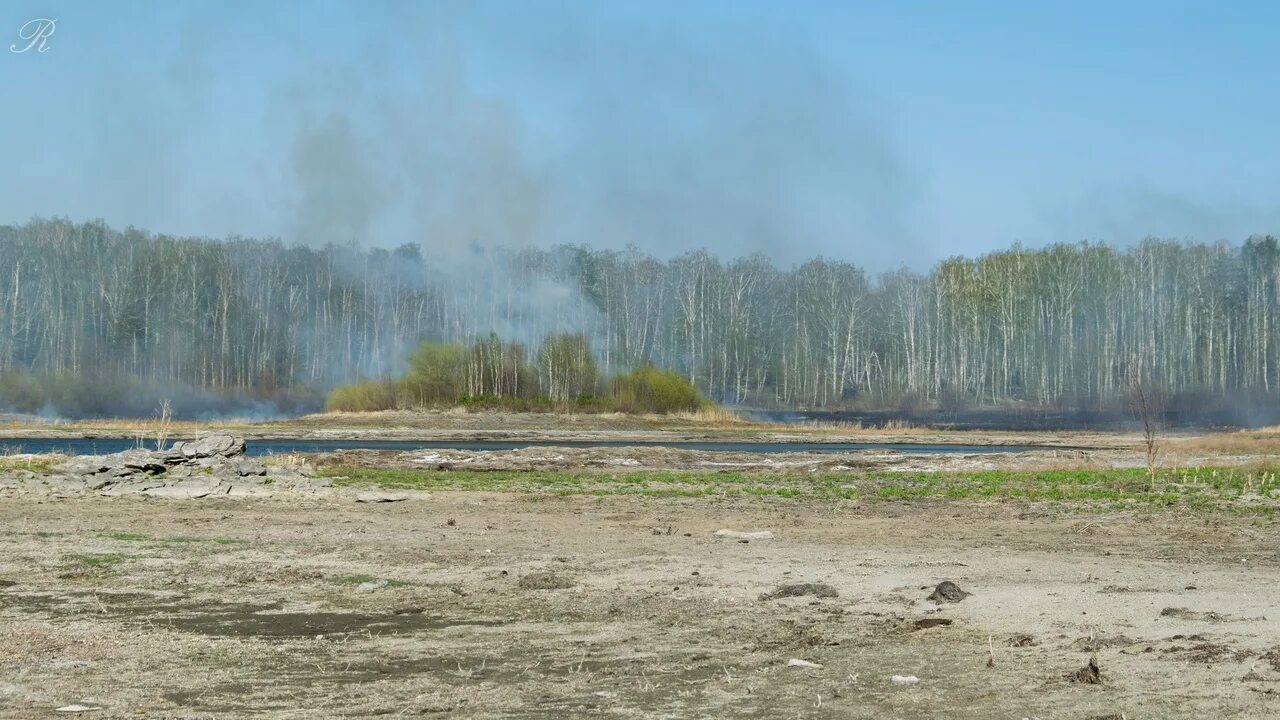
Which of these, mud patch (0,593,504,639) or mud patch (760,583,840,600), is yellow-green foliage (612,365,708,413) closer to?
mud patch (760,583,840,600)

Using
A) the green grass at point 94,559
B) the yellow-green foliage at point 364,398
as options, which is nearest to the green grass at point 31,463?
the green grass at point 94,559

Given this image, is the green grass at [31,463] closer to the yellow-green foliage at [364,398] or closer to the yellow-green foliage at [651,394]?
the yellow-green foliage at [364,398]

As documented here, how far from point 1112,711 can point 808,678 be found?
225cm

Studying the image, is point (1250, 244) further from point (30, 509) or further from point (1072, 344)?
point (30, 509)

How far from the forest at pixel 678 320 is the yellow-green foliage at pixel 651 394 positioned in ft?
30.8

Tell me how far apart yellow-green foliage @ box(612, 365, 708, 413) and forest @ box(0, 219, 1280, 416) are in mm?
9385

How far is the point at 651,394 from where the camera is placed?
85.4m

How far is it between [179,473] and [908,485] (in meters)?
16.9

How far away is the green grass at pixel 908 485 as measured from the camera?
25.4 meters

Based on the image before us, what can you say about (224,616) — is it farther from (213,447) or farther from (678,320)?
(678,320)

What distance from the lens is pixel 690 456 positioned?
48062mm

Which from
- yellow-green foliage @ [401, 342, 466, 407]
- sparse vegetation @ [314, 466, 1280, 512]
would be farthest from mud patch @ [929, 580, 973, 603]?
yellow-green foliage @ [401, 342, 466, 407]

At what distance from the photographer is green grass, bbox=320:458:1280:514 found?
25.4 metres

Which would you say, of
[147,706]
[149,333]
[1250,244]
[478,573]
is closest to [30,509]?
[478,573]
